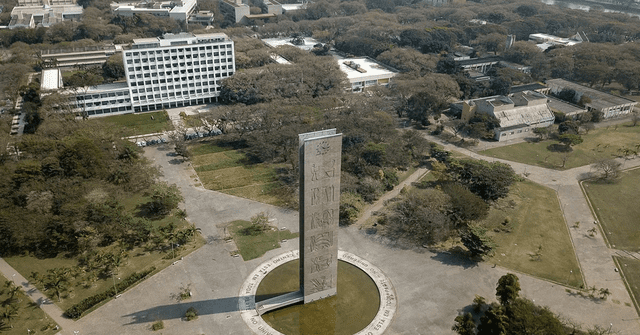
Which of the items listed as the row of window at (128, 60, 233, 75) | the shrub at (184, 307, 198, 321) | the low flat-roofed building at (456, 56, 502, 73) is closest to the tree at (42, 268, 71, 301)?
the shrub at (184, 307, 198, 321)

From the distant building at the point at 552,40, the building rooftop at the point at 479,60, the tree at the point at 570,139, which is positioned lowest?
the tree at the point at 570,139

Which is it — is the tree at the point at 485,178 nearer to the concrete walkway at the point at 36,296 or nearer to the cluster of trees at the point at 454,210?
the cluster of trees at the point at 454,210

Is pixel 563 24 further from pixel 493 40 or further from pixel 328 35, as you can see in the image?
pixel 328 35

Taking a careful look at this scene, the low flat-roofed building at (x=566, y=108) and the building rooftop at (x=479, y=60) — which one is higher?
the building rooftop at (x=479, y=60)

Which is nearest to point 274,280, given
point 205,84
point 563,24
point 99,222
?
point 99,222

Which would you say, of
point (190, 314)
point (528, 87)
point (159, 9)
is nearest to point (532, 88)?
point (528, 87)

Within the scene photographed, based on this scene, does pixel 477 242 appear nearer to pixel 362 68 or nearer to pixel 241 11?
pixel 362 68

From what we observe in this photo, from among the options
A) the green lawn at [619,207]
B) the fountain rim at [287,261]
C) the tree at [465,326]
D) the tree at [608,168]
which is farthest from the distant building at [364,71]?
the tree at [465,326]
